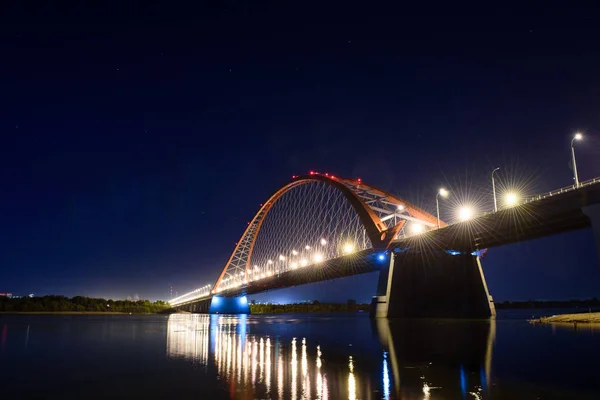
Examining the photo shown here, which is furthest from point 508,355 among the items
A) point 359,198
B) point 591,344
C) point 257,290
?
point 257,290

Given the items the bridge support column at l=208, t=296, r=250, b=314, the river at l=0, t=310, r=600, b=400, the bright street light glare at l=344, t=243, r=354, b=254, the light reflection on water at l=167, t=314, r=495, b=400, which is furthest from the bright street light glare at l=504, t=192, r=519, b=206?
the bridge support column at l=208, t=296, r=250, b=314

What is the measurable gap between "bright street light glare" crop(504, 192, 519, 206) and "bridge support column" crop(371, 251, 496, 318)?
13.7 m

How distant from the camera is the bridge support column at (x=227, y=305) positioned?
118062mm

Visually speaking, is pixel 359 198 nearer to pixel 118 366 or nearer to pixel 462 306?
pixel 462 306

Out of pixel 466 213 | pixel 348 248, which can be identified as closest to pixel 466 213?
pixel 466 213

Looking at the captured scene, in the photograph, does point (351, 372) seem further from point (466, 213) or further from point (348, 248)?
point (348, 248)

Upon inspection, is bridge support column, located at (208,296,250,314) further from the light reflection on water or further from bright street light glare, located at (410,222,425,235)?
the light reflection on water

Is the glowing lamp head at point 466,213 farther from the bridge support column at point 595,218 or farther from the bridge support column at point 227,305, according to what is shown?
the bridge support column at point 227,305

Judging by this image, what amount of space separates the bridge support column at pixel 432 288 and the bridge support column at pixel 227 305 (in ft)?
242

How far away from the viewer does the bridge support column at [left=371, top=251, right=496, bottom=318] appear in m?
49.3

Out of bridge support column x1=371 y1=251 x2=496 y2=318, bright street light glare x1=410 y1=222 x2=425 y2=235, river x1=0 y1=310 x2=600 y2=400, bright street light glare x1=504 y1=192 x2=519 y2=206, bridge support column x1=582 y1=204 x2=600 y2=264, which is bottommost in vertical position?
river x1=0 y1=310 x2=600 y2=400

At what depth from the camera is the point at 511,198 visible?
126ft

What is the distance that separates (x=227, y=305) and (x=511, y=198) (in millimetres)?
93508

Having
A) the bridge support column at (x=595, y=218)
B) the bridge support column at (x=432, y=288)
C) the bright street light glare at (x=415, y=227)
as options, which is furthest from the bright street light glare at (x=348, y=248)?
the bridge support column at (x=595, y=218)
